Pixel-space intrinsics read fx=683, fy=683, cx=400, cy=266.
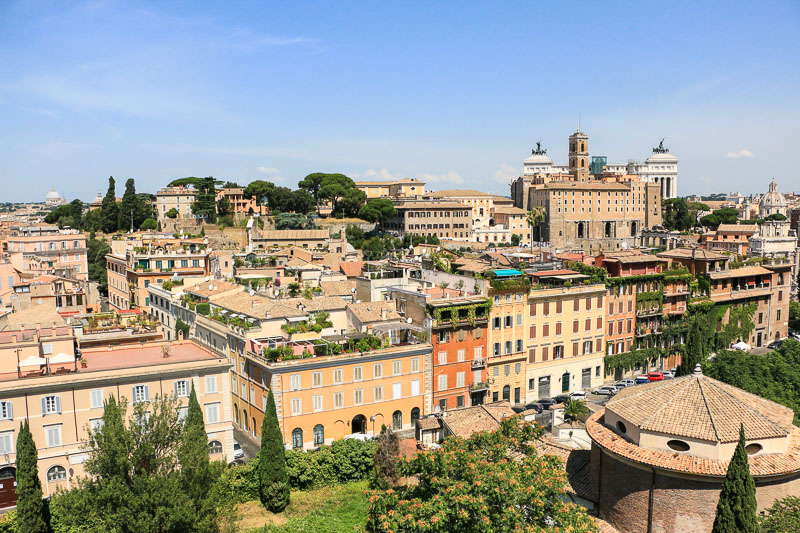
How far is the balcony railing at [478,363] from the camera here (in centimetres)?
4071

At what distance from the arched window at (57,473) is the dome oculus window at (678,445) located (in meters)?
24.2

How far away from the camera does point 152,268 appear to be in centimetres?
5784

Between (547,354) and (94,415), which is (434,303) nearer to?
(547,354)

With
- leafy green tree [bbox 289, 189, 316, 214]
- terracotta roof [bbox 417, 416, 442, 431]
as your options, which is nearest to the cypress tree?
terracotta roof [bbox 417, 416, 442, 431]

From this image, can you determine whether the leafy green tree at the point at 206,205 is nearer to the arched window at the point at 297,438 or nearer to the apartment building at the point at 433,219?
the apartment building at the point at 433,219

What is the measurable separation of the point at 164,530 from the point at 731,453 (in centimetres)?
1732

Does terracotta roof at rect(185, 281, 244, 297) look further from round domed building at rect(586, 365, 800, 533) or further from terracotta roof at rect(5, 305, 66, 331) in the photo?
round domed building at rect(586, 365, 800, 533)

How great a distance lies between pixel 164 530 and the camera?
22047 mm

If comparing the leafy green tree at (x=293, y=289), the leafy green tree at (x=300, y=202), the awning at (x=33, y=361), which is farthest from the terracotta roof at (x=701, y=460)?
the leafy green tree at (x=300, y=202)

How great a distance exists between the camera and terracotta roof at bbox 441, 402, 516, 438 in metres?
29.5

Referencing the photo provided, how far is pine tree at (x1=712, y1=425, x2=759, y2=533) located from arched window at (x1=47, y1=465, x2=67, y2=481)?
2525cm

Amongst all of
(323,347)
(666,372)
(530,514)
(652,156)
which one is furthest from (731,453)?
(652,156)

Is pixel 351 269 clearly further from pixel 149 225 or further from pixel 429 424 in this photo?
pixel 149 225

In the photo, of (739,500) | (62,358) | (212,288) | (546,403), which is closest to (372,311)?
(546,403)
